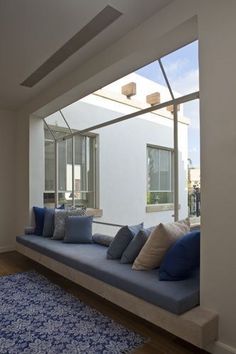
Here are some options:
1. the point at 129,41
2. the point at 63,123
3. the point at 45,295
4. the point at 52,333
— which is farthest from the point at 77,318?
the point at 63,123

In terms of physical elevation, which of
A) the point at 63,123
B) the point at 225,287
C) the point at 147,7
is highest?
the point at 147,7

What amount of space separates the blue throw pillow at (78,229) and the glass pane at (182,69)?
215 centimetres

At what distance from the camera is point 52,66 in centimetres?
346

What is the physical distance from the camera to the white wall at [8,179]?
5.31 metres

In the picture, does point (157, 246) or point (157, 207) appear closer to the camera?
point (157, 246)

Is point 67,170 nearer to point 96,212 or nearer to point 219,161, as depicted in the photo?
point 96,212

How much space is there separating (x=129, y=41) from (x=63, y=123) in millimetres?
2880

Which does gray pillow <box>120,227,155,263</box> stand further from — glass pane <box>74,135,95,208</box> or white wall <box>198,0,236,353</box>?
glass pane <box>74,135,95,208</box>

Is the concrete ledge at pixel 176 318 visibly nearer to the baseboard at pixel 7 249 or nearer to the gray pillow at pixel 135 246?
the gray pillow at pixel 135 246

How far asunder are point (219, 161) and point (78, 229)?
2471mm

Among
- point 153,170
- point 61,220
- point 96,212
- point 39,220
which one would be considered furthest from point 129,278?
point 96,212

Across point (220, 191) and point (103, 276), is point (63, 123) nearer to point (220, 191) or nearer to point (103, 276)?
point (103, 276)

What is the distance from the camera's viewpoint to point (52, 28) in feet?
8.59

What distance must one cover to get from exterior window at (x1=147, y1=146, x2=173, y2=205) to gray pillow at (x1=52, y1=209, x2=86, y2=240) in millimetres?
1396
